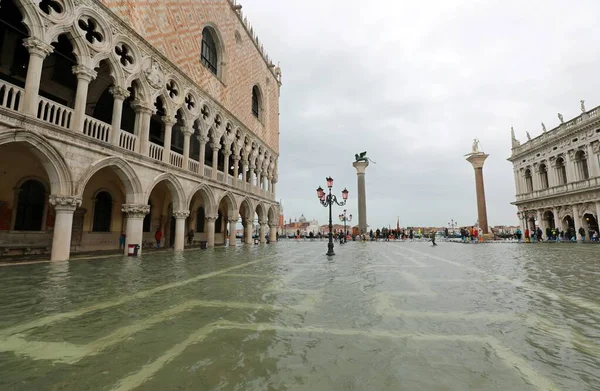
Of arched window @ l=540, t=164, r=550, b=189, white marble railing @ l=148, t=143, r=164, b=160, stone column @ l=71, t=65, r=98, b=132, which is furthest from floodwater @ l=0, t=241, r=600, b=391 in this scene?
arched window @ l=540, t=164, r=550, b=189

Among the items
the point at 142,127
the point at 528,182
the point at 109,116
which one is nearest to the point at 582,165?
the point at 528,182

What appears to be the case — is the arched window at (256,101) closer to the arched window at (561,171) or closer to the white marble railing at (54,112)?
the white marble railing at (54,112)

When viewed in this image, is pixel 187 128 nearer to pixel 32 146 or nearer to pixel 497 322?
pixel 32 146

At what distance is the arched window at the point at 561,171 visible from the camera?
103ft

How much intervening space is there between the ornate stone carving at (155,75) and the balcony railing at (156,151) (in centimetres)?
283

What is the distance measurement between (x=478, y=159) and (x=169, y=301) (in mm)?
33798

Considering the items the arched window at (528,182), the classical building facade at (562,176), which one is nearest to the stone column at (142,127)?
the classical building facade at (562,176)

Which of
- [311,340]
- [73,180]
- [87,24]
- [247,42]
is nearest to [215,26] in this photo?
[247,42]

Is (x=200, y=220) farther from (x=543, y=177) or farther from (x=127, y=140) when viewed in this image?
(x=543, y=177)

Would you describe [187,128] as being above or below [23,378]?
above

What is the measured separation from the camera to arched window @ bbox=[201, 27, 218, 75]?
63.7 feet

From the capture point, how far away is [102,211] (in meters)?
14.8

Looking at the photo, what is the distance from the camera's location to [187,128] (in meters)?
16.0

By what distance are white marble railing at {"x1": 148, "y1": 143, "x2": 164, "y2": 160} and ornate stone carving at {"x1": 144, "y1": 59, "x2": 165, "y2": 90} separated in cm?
283
